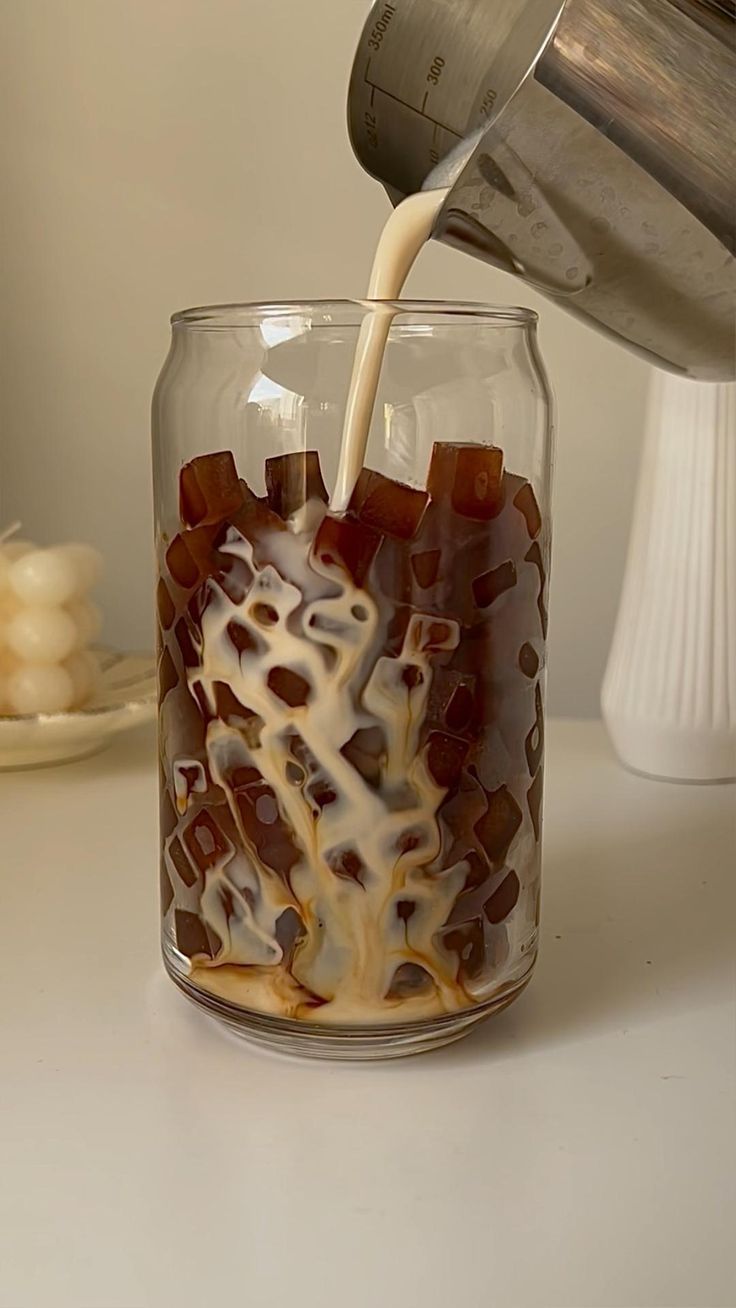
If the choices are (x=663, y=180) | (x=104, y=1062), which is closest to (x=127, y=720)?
(x=104, y=1062)

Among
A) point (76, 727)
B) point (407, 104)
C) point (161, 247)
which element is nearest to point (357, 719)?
point (407, 104)

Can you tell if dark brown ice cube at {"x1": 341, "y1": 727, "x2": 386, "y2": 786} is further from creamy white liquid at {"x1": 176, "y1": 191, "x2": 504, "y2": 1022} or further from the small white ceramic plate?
the small white ceramic plate

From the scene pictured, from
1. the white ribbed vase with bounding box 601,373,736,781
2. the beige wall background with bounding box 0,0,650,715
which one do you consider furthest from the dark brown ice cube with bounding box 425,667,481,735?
the beige wall background with bounding box 0,0,650,715

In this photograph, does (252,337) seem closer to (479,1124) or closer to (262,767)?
(262,767)

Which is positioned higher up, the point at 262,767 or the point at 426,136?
the point at 426,136

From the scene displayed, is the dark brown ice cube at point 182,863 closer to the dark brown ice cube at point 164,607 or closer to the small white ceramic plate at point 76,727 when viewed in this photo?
the dark brown ice cube at point 164,607

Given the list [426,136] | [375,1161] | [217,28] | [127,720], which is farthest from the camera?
[217,28]

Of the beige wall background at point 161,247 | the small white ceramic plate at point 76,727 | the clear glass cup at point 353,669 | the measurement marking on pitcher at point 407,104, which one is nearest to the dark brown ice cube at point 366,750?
the clear glass cup at point 353,669

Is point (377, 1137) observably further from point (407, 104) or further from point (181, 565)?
point (407, 104)
